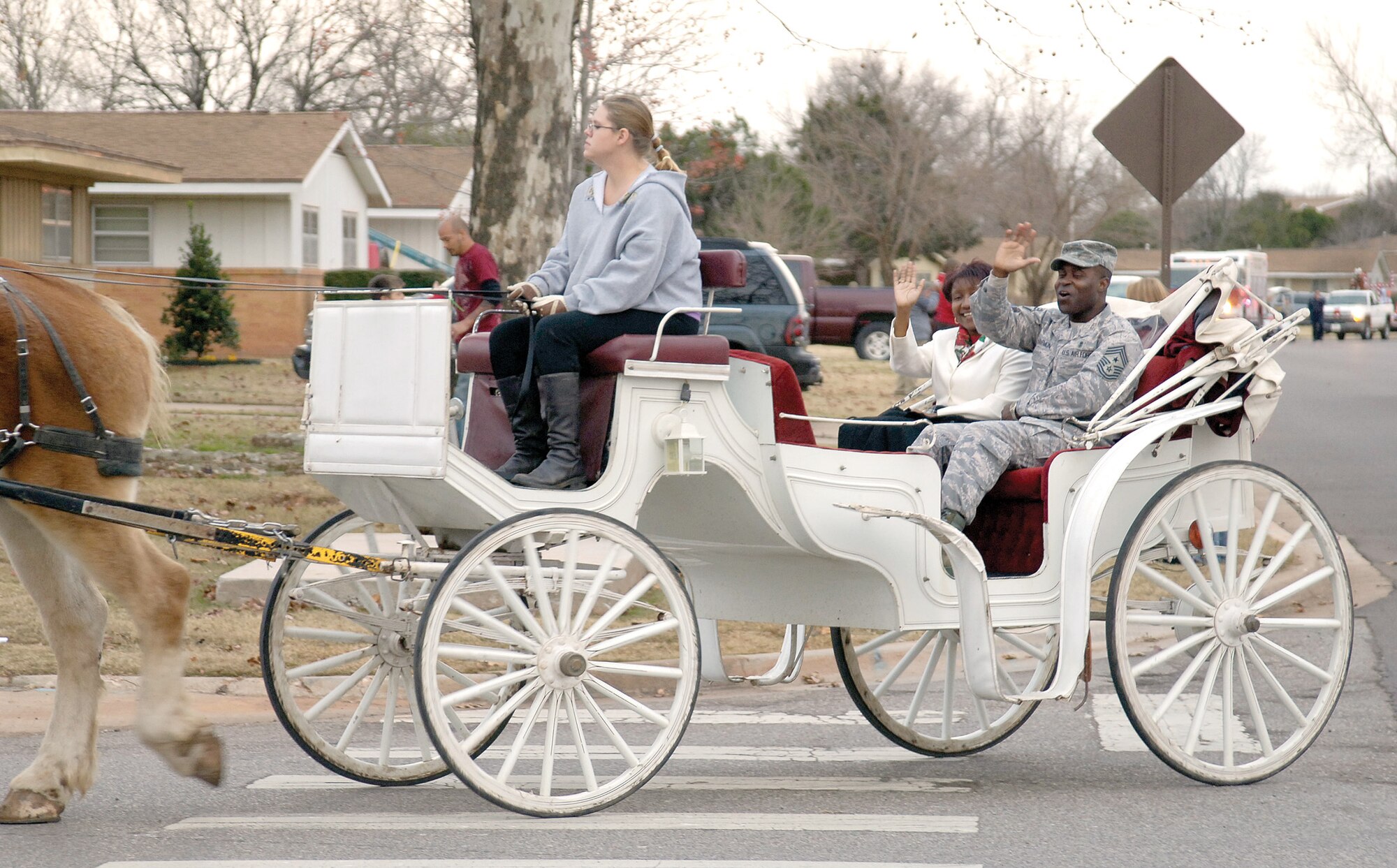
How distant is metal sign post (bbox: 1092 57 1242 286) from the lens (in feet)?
29.4

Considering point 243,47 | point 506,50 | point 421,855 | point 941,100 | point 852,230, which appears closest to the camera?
point 421,855

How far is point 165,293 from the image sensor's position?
96.2 feet

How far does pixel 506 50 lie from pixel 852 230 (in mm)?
39395

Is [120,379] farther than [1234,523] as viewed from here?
No

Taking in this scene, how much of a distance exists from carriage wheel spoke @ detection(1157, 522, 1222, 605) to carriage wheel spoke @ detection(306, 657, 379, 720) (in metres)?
2.69

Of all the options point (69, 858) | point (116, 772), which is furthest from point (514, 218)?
point (69, 858)

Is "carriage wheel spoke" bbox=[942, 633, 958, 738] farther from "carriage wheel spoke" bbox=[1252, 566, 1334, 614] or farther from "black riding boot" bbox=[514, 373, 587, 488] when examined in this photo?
"black riding boot" bbox=[514, 373, 587, 488]

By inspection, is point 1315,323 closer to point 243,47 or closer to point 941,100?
point 941,100

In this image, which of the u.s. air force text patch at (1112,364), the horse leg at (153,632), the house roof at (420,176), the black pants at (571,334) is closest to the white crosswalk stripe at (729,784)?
the horse leg at (153,632)

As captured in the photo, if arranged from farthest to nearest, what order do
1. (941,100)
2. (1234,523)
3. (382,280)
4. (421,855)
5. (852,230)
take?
(852,230)
(941,100)
(1234,523)
(382,280)
(421,855)

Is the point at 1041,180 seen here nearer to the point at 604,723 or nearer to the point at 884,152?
the point at 884,152

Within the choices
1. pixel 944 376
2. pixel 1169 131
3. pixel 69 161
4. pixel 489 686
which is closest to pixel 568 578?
pixel 489 686

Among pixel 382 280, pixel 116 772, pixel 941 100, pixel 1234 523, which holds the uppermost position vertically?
pixel 941 100

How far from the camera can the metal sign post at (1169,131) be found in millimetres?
8953
